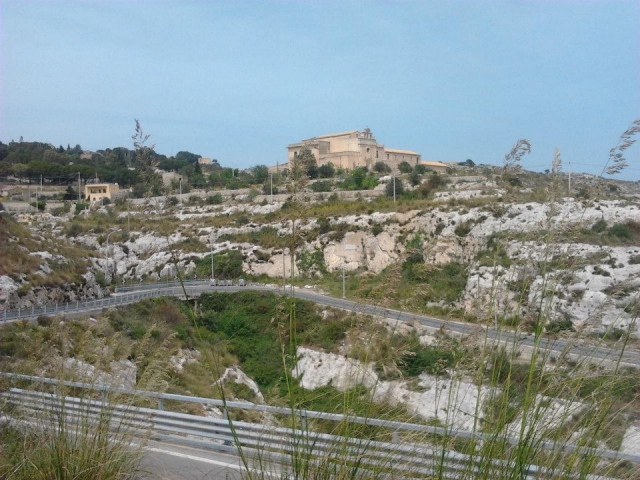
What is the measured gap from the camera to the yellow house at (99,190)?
58281 mm

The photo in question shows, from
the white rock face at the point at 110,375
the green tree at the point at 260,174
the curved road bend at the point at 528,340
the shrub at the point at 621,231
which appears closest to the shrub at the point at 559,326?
the curved road bend at the point at 528,340

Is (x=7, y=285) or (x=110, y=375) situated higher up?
(x=110, y=375)

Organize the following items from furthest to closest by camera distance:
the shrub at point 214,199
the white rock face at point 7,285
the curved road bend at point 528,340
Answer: the shrub at point 214,199, the white rock face at point 7,285, the curved road bend at point 528,340

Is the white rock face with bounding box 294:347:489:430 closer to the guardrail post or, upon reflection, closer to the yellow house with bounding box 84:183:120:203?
the guardrail post

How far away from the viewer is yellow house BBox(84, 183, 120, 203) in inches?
2295

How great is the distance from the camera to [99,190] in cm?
6019

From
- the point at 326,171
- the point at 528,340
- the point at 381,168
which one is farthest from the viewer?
the point at 381,168

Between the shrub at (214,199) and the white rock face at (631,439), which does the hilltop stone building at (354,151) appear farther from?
the white rock face at (631,439)

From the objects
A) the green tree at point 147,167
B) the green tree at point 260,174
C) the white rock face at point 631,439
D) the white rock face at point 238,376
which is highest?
the green tree at point 260,174

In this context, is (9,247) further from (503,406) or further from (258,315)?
(503,406)

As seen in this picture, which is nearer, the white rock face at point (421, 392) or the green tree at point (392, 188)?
the white rock face at point (421, 392)

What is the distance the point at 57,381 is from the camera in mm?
3635

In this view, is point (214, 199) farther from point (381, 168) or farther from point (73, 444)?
point (73, 444)

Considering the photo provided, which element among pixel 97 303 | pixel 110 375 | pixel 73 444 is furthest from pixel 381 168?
pixel 73 444
